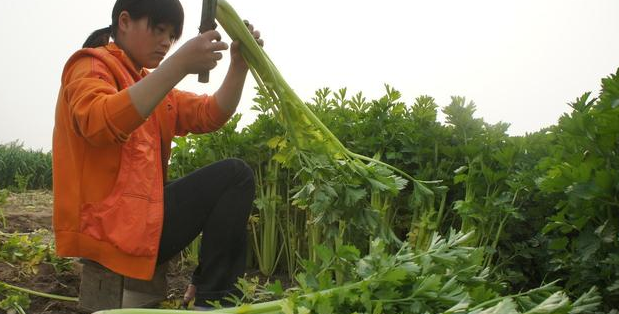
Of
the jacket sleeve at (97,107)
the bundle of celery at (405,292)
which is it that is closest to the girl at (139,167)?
the jacket sleeve at (97,107)

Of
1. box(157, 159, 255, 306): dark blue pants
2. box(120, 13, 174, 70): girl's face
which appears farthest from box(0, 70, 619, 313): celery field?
box(120, 13, 174, 70): girl's face

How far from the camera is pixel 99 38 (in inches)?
120

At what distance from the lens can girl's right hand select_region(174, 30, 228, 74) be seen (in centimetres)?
245

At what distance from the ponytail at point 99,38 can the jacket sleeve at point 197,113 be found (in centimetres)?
47

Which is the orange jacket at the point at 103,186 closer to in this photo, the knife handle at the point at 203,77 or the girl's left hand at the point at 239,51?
the knife handle at the point at 203,77

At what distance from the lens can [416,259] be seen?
2.12 m

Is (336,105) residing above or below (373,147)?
above

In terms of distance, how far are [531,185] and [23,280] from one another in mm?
2901

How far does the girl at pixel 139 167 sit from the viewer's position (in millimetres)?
2480

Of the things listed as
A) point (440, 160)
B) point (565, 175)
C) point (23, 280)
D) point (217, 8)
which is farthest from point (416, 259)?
point (23, 280)

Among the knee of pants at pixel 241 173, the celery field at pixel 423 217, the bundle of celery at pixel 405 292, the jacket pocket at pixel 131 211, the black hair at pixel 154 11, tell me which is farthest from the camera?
the knee of pants at pixel 241 173

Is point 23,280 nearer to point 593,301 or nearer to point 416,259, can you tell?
point 416,259

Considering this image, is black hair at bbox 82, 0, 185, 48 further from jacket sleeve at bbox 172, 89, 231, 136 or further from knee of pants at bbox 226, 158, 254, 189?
knee of pants at bbox 226, 158, 254, 189

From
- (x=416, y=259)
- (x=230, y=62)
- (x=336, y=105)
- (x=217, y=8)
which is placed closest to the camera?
(x=416, y=259)
